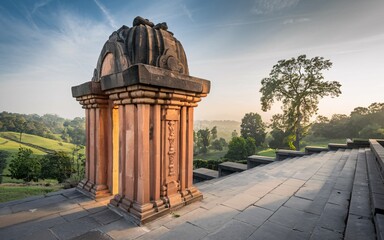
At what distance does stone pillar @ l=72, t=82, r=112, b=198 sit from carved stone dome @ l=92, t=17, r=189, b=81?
699 millimetres

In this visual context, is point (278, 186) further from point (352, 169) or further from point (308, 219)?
point (352, 169)

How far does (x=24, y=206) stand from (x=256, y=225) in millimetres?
3792

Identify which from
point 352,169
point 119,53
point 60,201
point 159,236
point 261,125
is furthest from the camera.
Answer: point 261,125

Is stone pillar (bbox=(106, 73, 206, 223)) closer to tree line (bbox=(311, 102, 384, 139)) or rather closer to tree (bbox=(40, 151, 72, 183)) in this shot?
tree (bbox=(40, 151, 72, 183))

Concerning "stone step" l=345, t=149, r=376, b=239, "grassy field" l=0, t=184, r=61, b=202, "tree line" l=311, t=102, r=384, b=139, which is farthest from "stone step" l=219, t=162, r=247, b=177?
"tree line" l=311, t=102, r=384, b=139

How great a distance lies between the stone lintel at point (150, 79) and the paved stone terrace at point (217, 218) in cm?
199

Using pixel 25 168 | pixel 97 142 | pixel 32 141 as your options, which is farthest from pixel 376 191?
pixel 32 141

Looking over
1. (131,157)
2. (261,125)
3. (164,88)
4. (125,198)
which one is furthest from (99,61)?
(261,125)

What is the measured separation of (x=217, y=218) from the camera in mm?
2719

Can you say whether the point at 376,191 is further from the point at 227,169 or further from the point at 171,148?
the point at 227,169

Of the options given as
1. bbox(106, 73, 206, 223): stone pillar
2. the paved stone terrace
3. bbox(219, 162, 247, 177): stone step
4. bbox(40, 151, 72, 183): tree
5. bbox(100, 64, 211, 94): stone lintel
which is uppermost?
bbox(100, 64, 211, 94): stone lintel

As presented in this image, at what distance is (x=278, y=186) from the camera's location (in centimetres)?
431

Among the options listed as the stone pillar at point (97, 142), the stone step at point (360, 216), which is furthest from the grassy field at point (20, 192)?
the stone step at point (360, 216)

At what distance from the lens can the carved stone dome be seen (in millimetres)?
2914
